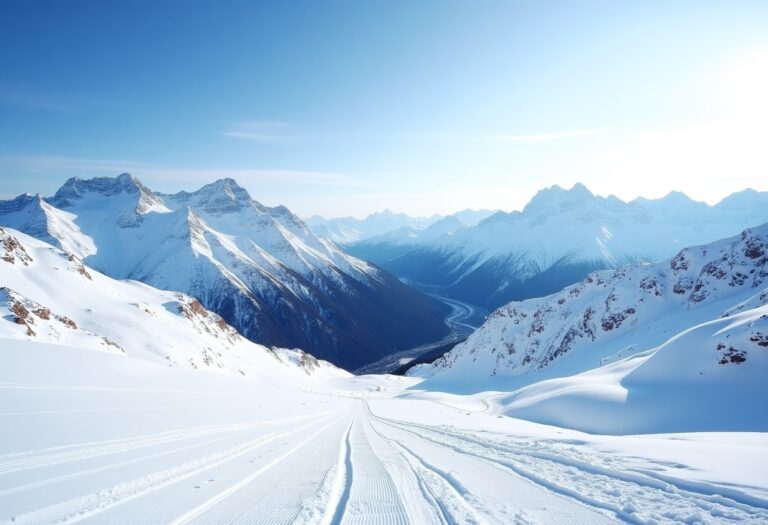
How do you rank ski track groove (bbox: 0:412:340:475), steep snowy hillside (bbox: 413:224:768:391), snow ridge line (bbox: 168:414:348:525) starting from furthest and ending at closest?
steep snowy hillside (bbox: 413:224:768:391)
ski track groove (bbox: 0:412:340:475)
snow ridge line (bbox: 168:414:348:525)

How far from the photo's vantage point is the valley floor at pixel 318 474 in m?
5.86

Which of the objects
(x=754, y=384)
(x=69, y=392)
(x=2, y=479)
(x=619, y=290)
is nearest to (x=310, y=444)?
(x=2, y=479)

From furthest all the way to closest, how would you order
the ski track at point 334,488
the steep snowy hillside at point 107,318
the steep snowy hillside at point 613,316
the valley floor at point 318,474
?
the steep snowy hillside at point 613,316, the steep snowy hillside at point 107,318, the valley floor at point 318,474, the ski track at point 334,488

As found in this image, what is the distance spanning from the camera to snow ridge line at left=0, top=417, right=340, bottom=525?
5284 millimetres

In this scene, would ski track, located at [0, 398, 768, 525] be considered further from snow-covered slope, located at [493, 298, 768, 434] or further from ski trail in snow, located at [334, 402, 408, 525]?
snow-covered slope, located at [493, 298, 768, 434]

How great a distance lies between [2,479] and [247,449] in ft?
16.6

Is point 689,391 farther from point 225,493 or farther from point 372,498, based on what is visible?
point 225,493

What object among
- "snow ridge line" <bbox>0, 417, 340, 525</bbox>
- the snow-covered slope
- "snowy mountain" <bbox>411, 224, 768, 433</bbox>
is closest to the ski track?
"snow ridge line" <bbox>0, 417, 340, 525</bbox>

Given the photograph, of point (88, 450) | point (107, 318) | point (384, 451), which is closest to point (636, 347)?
point (384, 451)

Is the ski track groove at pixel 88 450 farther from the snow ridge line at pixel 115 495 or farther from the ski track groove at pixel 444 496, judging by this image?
the ski track groove at pixel 444 496

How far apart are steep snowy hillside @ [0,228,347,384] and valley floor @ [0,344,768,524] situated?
40.1 m

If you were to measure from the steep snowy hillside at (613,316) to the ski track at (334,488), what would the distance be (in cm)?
2643

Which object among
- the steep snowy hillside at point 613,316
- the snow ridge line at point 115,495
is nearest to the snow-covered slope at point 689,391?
the steep snowy hillside at point 613,316

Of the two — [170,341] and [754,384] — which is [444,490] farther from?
[170,341]
